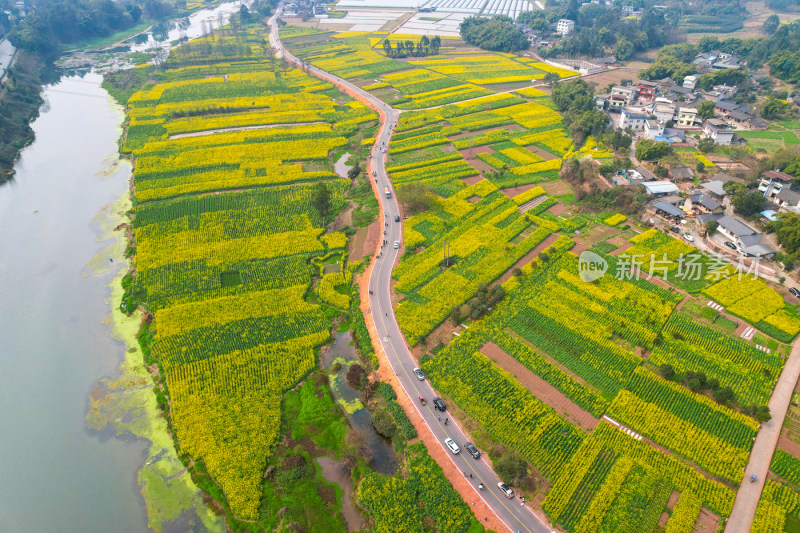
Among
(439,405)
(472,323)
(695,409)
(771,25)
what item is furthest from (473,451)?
(771,25)

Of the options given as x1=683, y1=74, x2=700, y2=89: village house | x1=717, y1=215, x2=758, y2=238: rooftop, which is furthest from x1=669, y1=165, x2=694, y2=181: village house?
x1=683, y1=74, x2=700, y2=89: village house

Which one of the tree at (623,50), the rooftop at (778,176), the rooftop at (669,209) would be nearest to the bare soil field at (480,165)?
the rooftop at (669,209)

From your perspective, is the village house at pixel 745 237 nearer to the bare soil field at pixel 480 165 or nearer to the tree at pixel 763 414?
the tree at pixel 763 414

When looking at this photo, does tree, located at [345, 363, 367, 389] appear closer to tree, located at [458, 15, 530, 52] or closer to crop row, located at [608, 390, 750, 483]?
crop row, located at [608, 390, 750, 483]

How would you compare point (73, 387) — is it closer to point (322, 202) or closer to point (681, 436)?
point (322, 202)

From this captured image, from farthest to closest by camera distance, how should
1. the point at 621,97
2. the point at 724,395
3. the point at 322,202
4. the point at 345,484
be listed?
the point at 621,97
the point at 322,202
the point at 724,395
the point at 345,484

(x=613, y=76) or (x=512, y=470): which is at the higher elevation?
(x=613, y=76)
